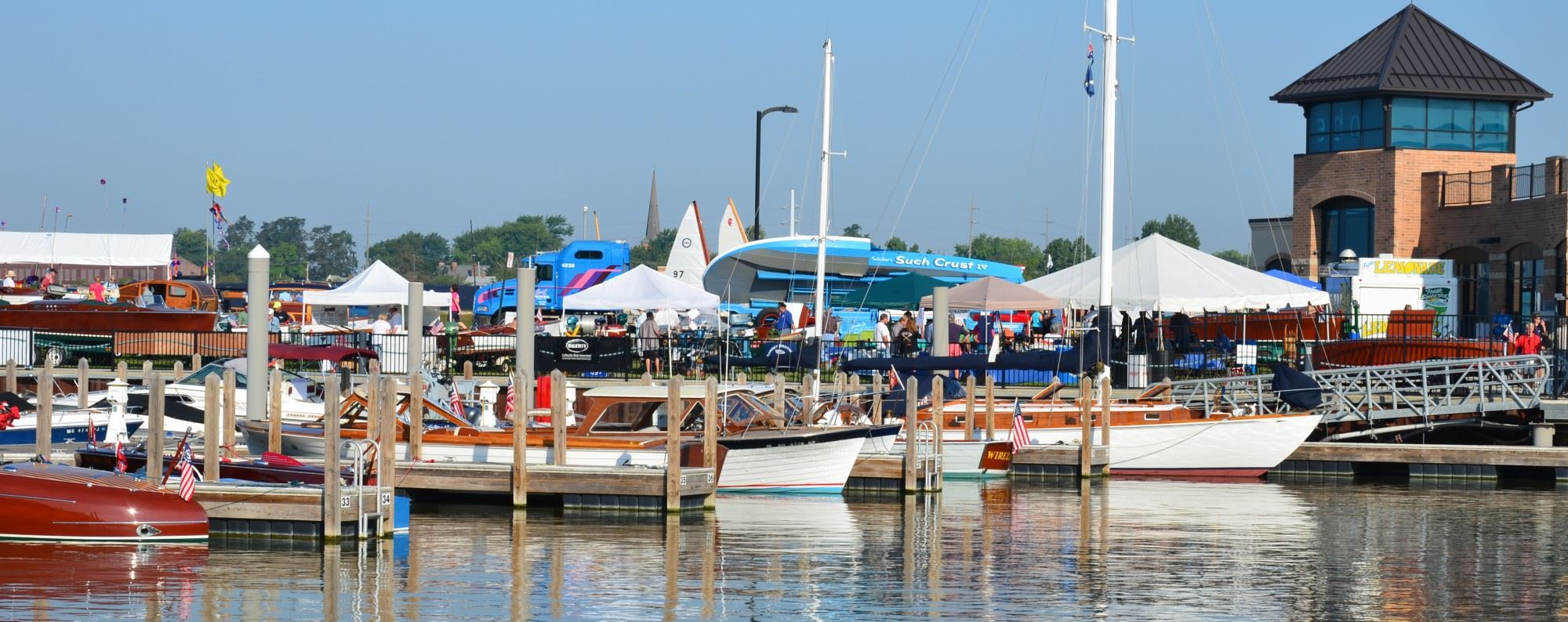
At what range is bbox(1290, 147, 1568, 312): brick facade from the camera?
44.0 meters

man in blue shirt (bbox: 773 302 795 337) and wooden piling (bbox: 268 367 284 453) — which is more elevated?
man in blue shirt (bbox: 773 302 795 337)

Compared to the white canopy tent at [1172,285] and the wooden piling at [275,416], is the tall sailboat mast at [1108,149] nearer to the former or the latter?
the white canopy tent at [1172,285]

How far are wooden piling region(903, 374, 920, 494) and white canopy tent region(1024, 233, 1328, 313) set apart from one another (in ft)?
36.4

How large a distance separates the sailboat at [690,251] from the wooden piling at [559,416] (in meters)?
46.5

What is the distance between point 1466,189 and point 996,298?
55.9 feet

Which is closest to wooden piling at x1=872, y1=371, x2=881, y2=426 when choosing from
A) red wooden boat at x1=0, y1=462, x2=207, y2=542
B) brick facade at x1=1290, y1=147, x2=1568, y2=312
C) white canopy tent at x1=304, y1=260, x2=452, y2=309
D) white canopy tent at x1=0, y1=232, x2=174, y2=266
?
red wooden boat at x1=0, y1=462, x2=207, y2=542

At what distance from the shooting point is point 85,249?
90.1 meters

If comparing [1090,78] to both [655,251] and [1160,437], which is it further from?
[655,251]

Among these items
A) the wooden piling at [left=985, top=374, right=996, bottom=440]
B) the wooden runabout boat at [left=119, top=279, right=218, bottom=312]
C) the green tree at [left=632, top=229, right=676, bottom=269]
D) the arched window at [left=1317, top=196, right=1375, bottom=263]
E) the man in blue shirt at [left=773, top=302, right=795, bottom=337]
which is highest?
the green tree at [left=632, top=229, right=676, bottom=269]

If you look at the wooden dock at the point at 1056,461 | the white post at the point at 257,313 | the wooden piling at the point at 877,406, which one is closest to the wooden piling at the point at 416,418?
the white post at the point at 257,313

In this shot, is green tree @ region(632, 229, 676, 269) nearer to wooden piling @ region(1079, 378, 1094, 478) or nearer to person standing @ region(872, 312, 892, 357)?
person standing @ region(872, 312, 892, 357)

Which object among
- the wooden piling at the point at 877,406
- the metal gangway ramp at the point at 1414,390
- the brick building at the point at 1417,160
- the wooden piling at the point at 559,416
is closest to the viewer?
the wooden piling at the point at 559,416

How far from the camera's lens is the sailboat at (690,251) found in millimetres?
68688

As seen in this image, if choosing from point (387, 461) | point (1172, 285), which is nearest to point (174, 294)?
point (1172, 285)
